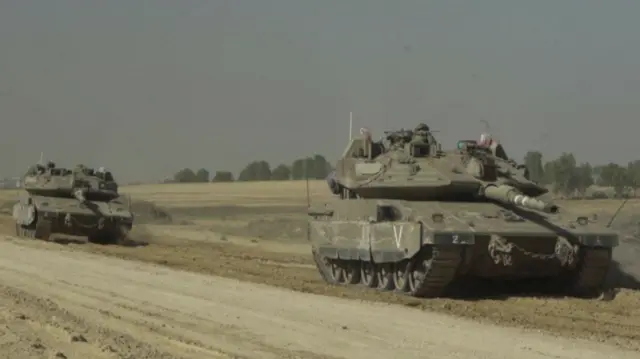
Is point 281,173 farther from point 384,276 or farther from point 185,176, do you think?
point 384,276

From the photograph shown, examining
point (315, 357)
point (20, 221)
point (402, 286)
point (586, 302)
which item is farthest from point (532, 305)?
point (20, 221)

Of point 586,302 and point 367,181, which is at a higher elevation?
point 367,181

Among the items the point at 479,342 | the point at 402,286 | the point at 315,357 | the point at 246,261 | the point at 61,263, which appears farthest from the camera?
the point at 246,261

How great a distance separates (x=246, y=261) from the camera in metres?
22.7

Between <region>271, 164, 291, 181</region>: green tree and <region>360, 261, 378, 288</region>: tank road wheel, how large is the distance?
84006 millimetres

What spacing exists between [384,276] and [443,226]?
2.13 m

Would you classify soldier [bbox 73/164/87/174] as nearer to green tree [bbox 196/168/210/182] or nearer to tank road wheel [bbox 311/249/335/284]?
tank road wheel [bbox 311/249/335/284]

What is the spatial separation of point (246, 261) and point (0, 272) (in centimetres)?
556

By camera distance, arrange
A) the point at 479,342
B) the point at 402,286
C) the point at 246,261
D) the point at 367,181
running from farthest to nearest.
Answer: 1. the point at 246,261
2. the point at 367,181
3. the point at 402,286
4. the point at 479,342

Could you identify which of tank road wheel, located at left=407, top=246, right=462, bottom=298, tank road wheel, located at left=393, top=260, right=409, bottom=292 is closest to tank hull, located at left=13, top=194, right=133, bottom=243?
tank road wheel, located at left=393, top=260, right=409, bottom=292

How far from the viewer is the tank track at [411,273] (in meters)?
14.8

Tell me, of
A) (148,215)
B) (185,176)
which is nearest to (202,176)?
(185,176)

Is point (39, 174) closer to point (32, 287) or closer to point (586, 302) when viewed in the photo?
point (32, 287)

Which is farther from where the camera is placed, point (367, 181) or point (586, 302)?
point (367, 181)
